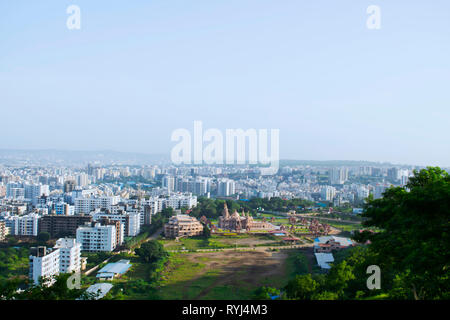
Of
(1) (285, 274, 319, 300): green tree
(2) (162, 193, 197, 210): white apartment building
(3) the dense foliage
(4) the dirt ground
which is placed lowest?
(4) the dirt ground

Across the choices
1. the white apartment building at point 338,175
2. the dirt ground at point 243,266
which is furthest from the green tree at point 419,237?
the white apartment building at point 338,175

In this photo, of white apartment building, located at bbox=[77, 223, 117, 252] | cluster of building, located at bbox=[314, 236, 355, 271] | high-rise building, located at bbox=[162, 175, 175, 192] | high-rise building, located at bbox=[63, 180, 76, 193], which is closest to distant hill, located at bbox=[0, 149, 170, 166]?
high-rise building, located at bbox=[63, 180, 76, 193]

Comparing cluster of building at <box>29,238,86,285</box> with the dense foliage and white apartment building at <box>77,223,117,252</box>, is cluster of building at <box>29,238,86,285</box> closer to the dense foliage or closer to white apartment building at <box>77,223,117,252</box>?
white apartment building at <box>77,223,117,252</box>

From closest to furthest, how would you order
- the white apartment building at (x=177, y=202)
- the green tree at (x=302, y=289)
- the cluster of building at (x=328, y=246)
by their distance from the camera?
the green tree at (x=302, y=289), the cluster of building at (x=328, y=246), the white apartment building at (x=177, y=202)

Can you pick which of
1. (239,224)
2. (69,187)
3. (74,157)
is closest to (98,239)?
(239,224)

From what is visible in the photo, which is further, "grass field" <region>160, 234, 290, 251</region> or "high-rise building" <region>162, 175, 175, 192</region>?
"high-rise building" <region>162, 175, 175, 192</region>

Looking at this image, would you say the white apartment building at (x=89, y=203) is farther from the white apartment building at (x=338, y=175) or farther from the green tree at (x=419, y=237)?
the white apartment building at (x=338, y=175)

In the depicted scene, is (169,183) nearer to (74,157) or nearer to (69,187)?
(69,187)

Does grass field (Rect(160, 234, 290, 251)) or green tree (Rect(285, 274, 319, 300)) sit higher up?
green tree (Rect(285, 274, 319, 300))

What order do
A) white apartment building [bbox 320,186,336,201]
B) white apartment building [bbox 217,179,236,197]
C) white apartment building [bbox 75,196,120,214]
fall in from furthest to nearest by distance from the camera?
white apartment building [bbox 217,179,236,197] → white apartment building [bbox 320,186,336,201] → white apartment building [bbox 75,196,120,214]

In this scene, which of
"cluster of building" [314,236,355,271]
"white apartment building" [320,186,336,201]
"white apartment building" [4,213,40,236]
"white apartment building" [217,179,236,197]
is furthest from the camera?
"white apartment building" [217,179,236,197]
